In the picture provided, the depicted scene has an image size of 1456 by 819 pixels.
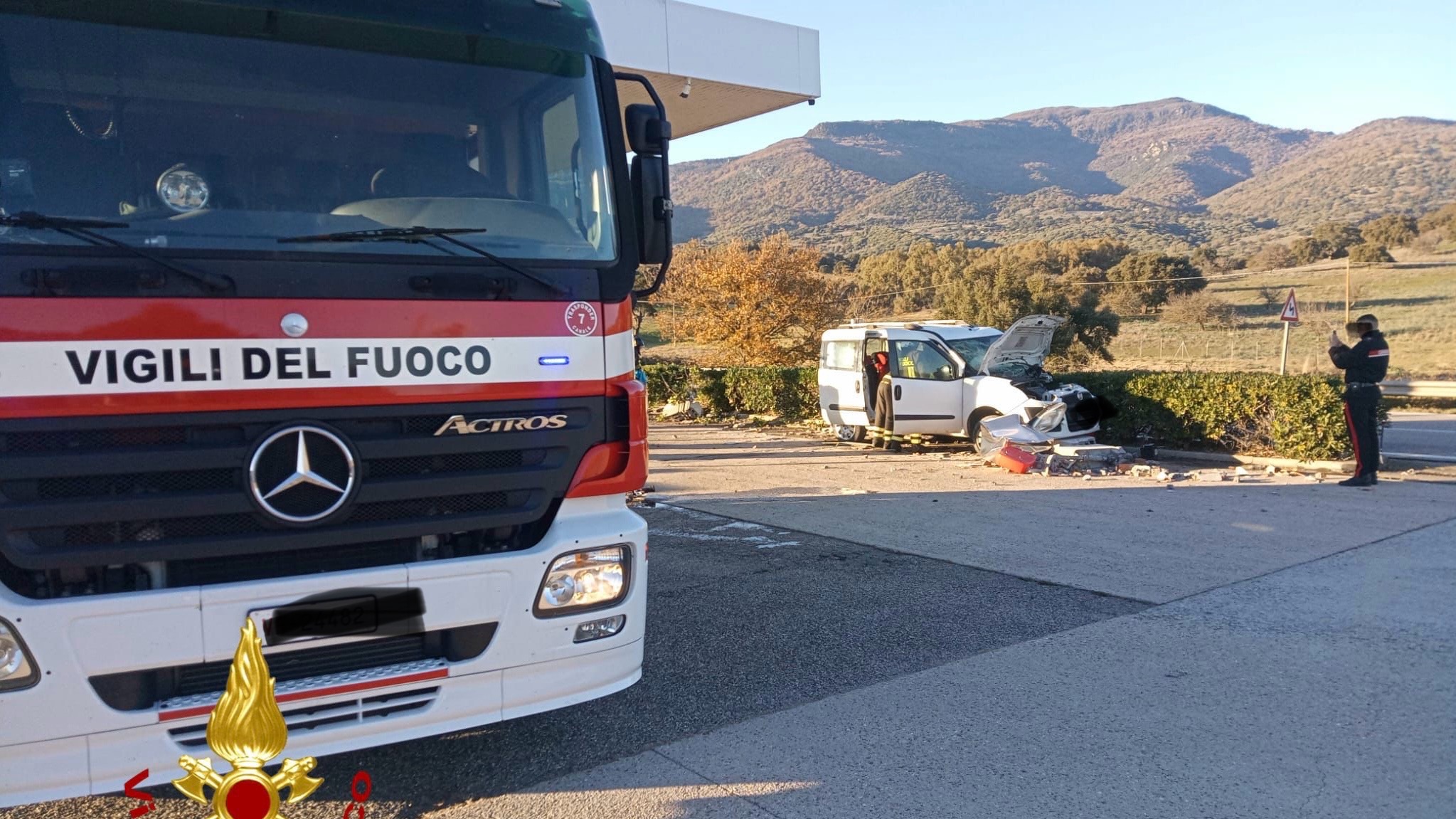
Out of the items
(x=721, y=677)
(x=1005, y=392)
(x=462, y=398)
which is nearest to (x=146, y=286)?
(x=462, y=398)

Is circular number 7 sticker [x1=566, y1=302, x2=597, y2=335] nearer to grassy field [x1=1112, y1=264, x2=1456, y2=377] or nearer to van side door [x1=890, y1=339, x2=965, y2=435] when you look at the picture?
van side door [x1=890, y1=339, x2=965, y2=435]

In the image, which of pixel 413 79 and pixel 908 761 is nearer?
pixel 413 79

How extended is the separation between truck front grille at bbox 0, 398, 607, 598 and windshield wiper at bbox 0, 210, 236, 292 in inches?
16.9

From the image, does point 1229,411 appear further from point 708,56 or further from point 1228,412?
point 708,56

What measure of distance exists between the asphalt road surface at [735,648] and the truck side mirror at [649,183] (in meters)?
2.13

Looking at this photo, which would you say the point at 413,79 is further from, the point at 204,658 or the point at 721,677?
the point at 721,677

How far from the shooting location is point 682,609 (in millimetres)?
6344

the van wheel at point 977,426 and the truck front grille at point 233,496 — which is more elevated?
the truck front grille at point 233,496

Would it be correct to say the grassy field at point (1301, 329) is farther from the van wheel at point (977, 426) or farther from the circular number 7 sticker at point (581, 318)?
the circular number 7 sticker at point (581, 318)

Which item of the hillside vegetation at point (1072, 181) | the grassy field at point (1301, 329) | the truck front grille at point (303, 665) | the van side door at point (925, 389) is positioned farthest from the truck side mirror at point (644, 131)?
the hillside vegetation at point (1072, 181)

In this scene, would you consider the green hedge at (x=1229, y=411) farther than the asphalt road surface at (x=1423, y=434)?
No

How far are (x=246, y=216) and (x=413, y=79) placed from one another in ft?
2.79

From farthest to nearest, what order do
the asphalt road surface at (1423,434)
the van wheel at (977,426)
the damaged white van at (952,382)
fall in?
1. the asphalt road surface at (1423,434)
2. the van wheel at (977,426)
3. the damaged white van at (952,382)

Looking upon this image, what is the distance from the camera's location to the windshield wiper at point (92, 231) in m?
2.90
